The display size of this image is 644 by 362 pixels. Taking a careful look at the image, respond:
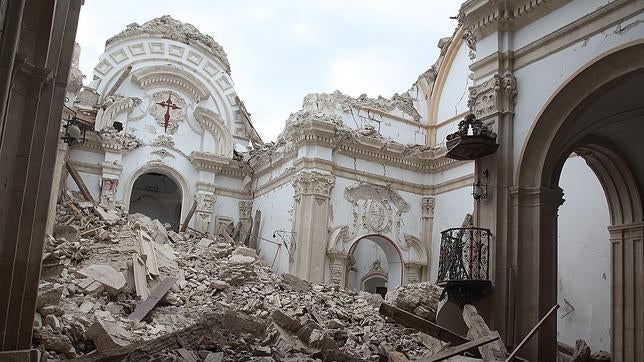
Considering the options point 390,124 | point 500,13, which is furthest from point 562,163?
point 390,124

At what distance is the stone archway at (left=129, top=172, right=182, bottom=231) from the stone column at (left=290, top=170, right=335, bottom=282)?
36.4 feet

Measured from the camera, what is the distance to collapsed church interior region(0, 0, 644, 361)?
8359mm

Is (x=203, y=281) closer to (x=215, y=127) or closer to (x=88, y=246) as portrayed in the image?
(x=88, y=246)

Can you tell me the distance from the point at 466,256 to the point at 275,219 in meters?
11.3

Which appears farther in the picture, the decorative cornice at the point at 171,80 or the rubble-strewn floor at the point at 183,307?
the decorative cornice at the point at 171,80

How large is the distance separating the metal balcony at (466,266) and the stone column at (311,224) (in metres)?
8.09

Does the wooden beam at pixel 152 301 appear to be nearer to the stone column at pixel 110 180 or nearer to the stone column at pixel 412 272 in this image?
the stone column at pixel 412 272

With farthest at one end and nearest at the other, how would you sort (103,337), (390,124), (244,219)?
(244,219)
(390,124)
(103,337)

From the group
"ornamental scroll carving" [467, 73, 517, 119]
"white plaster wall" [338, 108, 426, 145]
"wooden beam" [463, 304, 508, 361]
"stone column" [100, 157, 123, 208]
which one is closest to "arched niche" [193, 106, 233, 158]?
"stone column" [100, 157, 123, 208]

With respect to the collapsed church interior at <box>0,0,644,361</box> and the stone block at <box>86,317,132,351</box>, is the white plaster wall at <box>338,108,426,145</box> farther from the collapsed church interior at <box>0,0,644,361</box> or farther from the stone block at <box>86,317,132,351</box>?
the stone block at <box>86,317,132,351</box>

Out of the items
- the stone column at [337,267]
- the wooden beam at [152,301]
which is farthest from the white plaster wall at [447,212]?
the wooden beam at [152,301]

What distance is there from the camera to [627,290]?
11.7 m

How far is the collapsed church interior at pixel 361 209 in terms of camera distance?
836 cm

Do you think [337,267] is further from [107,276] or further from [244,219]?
[107,276]
